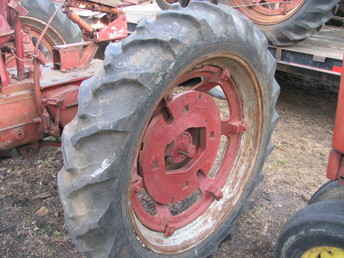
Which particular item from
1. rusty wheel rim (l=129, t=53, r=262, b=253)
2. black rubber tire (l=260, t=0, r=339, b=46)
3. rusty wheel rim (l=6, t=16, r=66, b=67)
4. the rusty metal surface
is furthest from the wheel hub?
black rubber tire (l=260, t=0, r=339, b=46)

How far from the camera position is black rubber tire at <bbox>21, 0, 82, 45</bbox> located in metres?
3.27

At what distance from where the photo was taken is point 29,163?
3.29 meters

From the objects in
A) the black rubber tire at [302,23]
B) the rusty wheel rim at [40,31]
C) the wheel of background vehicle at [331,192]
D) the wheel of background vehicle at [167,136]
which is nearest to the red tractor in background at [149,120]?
the wheel of background vehicle at [167,136]

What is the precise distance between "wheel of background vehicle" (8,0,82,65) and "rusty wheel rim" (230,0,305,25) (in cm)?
185

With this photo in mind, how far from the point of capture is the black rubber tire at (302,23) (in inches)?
144

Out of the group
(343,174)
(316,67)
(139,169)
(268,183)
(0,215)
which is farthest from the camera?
(316,67)

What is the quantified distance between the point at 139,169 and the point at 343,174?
1.08 m

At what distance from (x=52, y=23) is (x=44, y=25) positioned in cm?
9

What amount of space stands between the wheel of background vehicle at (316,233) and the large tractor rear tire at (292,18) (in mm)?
2297

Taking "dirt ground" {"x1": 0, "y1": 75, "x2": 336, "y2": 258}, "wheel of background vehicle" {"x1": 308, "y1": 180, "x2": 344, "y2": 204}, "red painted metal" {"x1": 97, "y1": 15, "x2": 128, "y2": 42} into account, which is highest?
"red painted metal" {"x1": 97, "y1": 15, "x2": 128, "y2": 42}

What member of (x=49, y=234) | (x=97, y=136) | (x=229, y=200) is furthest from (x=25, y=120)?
(x=229, y=200)

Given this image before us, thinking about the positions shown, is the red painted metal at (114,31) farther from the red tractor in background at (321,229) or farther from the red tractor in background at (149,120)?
the red tractor in background at (321,229)

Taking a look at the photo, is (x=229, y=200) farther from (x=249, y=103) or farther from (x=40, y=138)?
(x=40, y=138)

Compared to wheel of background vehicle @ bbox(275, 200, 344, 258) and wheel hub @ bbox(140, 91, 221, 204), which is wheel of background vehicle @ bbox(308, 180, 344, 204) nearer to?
wheel of background vehicle @ bbox(275, 200, 344, 258)
